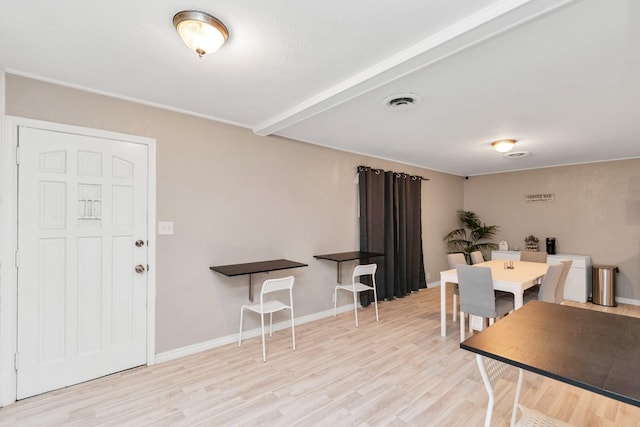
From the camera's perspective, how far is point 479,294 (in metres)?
3.11

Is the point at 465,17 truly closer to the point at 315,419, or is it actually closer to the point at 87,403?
the point at 315,419

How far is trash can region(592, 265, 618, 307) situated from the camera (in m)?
4.77

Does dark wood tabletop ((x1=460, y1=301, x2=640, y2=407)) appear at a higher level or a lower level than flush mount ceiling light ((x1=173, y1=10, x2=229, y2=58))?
lower

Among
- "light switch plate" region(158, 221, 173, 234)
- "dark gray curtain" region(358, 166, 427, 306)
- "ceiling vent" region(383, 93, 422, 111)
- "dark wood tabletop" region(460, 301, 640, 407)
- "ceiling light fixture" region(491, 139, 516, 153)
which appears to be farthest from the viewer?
"dark gray curtain" region(358, 166, 427, 306)

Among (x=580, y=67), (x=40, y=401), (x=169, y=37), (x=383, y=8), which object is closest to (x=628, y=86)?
(x=580, y=67)

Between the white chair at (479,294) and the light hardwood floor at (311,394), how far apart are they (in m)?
0.47

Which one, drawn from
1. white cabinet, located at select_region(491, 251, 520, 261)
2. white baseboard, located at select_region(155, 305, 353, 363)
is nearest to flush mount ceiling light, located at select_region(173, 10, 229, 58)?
white baseboard, located at select_region(155, 305, 353, 363)

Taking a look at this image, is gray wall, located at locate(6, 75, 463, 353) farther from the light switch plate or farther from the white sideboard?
the white sideboard

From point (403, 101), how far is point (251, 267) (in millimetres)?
2189

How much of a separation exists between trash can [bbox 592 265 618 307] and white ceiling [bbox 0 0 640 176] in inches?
101

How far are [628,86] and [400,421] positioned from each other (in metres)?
3.02

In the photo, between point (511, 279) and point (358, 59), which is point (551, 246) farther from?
point (358, 59)

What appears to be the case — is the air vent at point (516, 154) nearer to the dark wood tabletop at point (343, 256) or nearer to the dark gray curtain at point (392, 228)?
the dark gray curtain at point (392, 228)

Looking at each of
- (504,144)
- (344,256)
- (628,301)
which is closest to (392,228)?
(344,256)
